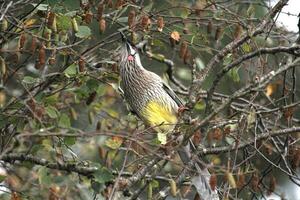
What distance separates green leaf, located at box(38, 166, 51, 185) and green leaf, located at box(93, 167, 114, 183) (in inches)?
13.2

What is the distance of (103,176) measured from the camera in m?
4.28

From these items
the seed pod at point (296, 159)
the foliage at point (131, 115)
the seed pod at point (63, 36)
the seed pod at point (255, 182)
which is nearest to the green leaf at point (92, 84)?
the foliage at point (131, 115)

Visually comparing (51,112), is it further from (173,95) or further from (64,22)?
(173,95)

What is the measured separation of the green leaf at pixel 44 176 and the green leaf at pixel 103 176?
1.10ft

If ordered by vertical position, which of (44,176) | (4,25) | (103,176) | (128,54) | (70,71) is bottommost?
(44,176)

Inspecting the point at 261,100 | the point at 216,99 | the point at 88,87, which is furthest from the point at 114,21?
the point at 261,100

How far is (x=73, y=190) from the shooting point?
210 inches

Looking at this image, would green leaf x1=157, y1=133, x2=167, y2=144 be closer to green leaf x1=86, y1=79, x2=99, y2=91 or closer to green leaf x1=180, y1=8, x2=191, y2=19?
green leaf x1=86, y1=79, x2=99, y2=91

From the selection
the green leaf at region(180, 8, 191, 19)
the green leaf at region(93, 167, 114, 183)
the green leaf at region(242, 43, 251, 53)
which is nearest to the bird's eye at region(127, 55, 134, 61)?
the green leaf at region(180, 8, 191, 19)

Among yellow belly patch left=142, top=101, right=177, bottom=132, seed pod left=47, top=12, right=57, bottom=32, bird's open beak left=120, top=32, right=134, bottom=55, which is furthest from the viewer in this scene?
yellow belly patch left=142, top=101, right=177, bottom=132

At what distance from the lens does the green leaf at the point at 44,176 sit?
4445 mm

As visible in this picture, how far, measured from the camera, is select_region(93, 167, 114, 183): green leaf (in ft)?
14.0

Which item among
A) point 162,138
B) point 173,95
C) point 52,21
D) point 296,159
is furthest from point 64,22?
point 296,159

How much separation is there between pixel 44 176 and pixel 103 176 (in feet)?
1.32
